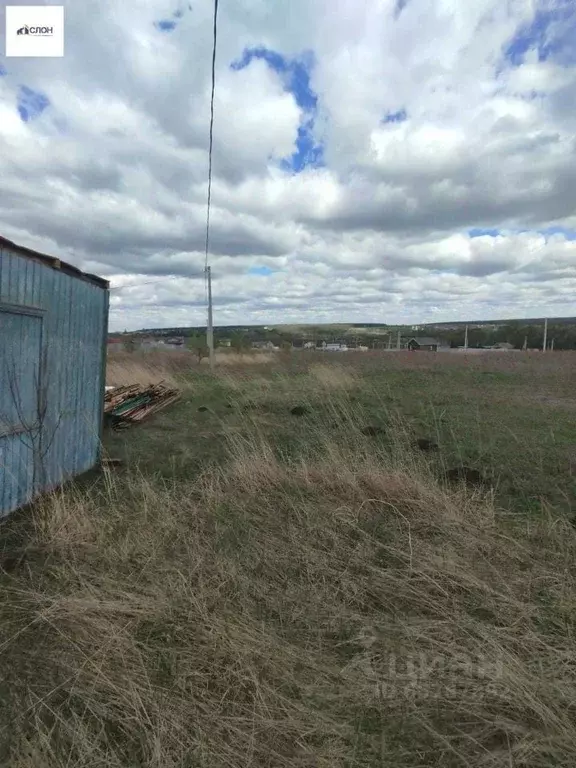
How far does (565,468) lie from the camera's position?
5.85m

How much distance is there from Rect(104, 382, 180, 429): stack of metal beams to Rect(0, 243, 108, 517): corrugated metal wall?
9.23 ft

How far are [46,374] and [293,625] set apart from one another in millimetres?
3869

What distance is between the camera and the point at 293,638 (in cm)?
243

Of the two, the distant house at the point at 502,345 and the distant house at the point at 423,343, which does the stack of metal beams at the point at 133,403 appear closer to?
the distant house at the point at 423,343

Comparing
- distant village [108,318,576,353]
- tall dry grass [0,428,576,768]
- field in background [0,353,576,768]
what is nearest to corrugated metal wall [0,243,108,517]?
field in background [0,353,576,768]

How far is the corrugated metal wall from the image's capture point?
4293mm

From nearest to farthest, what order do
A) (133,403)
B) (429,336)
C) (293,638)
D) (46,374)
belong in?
(293,638)
(46,374)
(133,403)
(429,336)

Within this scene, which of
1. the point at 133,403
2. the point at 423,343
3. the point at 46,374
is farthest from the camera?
the point at 423,343

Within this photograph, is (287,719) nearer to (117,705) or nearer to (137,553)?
(117,705)

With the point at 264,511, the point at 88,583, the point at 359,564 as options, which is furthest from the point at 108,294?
the point at 359,564

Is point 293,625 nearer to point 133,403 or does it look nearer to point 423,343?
point 133,403

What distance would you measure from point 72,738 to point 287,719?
0.86 meters

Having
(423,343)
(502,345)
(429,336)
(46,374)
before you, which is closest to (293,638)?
(46,374)

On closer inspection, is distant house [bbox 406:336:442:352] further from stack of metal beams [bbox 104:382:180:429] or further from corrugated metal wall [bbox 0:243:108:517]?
corrugated metal wall [bbox 0:243:108:517]
